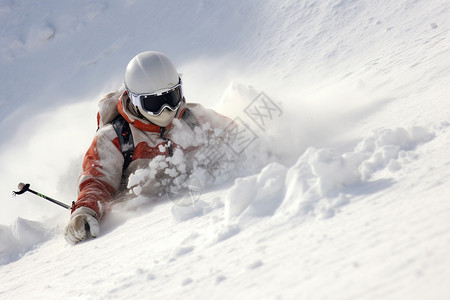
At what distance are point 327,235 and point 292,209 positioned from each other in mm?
329

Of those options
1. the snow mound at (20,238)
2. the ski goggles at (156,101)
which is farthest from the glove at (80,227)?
the ski goggles at (156,101)

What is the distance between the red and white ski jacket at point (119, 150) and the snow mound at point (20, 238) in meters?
0.48

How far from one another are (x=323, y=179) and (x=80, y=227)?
1.90 m

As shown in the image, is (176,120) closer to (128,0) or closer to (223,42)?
(223,42)

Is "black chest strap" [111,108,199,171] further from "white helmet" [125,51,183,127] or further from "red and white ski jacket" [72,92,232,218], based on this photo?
"white helmet" [125,51,183,127]

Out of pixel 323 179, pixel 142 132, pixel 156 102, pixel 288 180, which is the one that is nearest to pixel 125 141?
pixel 142 132

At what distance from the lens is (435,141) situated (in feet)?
7.65

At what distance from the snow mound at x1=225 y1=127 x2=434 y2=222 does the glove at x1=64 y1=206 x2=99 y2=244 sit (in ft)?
4.33

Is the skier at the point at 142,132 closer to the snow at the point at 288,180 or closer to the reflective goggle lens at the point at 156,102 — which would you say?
the reflective goggle lens at the point at 156,102

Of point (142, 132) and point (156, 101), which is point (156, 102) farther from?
point (142, 132)

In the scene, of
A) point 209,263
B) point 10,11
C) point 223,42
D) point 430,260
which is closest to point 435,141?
point 430,260

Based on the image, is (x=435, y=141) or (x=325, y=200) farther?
(x=435, y=141)

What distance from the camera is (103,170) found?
3785 millimetres

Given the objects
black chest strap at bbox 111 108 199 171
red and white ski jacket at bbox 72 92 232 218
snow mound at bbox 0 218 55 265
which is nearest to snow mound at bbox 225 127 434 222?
red and white ski jacket at bbox 72 92 232 218
